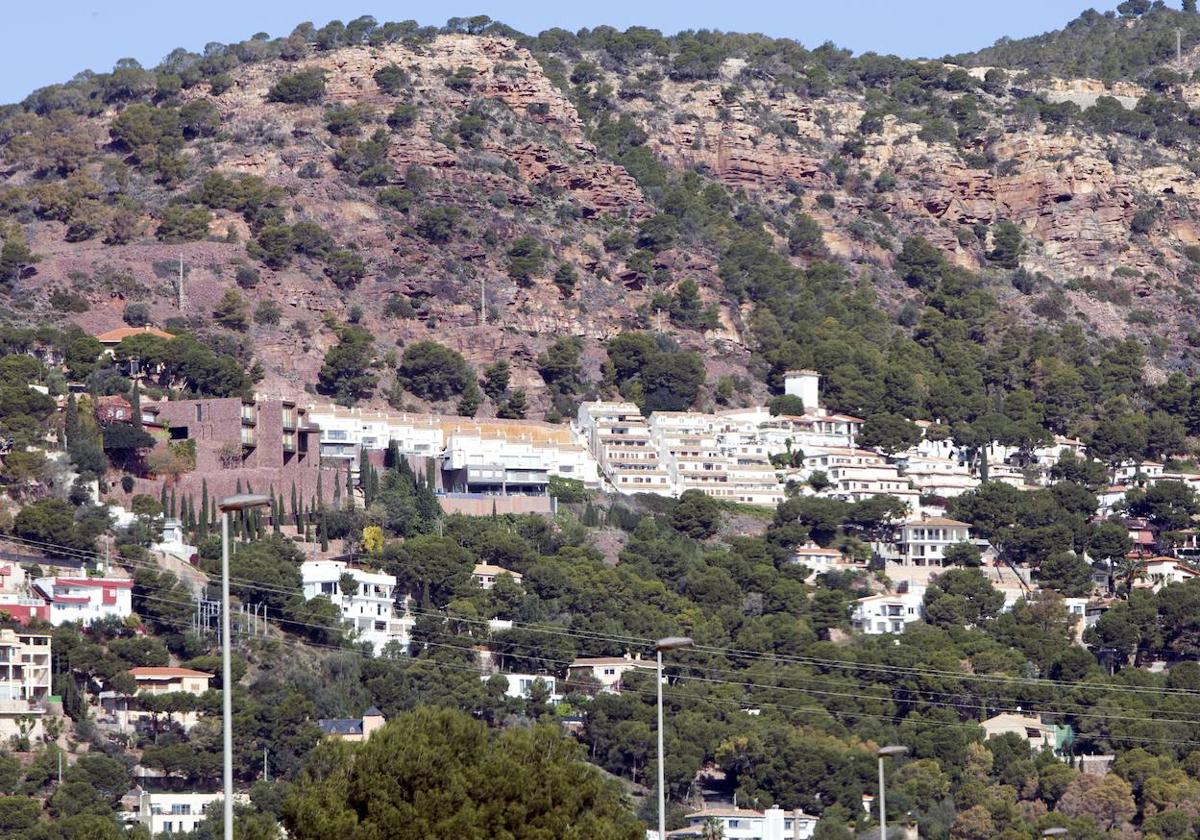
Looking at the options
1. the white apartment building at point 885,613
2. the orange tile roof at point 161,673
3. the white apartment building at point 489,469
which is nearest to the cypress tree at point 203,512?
the orange tile roof at point 161,673

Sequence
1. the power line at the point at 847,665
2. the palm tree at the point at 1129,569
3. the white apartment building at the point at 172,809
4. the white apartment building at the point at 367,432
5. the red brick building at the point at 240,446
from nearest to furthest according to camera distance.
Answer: the white apartment building at the point at 172,809, the power line at the point at 847,665, the red brick building at the point at 240,446, the white apartment building at the point at 367,432, the palm tree at the point at 1129,569

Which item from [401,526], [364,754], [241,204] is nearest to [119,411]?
[401,526]

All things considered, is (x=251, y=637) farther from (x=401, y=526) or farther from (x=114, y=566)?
(x=401, y=526)

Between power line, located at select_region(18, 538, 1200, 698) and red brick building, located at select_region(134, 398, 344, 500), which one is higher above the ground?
red brick building, located at select_region(134, 398, 344, 500)

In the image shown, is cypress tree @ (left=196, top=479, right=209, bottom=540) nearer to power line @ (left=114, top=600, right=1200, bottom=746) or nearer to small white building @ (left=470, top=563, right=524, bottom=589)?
power line @ (left=114, top=600, right=1200, bottom=746)

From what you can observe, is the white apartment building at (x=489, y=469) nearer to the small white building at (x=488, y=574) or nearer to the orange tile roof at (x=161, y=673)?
the small white building at (x=488, y=574)

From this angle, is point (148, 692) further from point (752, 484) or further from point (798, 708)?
point (752, 484)

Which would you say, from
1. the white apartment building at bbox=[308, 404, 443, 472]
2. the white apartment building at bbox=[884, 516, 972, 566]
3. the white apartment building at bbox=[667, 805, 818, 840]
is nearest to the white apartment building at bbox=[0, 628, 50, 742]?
the white apartment building at bbox=[667, 805, 818, 840]
